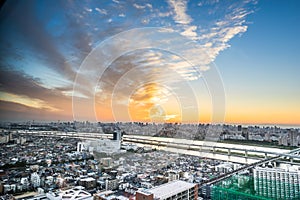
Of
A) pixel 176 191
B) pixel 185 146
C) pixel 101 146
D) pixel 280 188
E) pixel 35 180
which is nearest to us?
pixel 280 188

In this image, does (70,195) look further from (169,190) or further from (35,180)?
(169,190)

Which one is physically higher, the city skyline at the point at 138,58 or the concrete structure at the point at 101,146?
the city skyline at the point at 138,58

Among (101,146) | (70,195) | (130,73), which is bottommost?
(70,195)

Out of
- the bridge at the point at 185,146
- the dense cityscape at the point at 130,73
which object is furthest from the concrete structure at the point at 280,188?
the bridge at the point at 185,146

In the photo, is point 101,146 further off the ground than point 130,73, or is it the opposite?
point 130,73

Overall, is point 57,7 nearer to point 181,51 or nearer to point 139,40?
point 139,40

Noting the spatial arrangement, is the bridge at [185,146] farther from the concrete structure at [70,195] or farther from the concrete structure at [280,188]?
the concrete structure at [280,188]

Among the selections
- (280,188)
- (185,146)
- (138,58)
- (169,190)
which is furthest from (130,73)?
(185,146)

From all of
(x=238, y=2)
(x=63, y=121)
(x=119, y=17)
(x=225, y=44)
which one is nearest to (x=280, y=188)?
(x=225, y=44)

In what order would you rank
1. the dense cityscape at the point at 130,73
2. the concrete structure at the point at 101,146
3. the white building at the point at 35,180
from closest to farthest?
1. the dense cityscape at the point at 130,73
2. the white building at the point at 35,180
3. the concrete structure at the point at 101,146

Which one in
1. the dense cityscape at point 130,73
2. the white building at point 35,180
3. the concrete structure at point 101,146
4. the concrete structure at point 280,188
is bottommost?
the white building at point 35,180

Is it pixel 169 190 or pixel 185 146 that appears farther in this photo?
pixel 185 146
